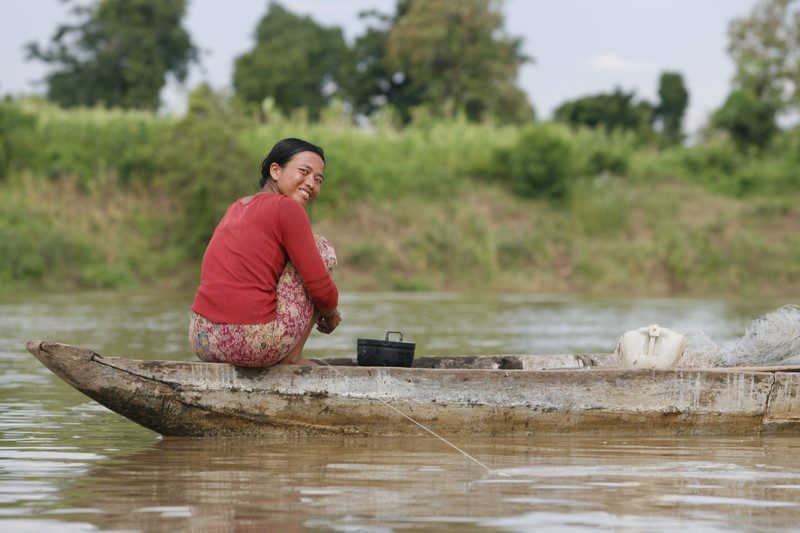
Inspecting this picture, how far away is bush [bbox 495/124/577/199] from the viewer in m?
27.9

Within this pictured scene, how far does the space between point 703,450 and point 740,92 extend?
1075 inches

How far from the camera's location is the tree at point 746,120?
31.3 metres

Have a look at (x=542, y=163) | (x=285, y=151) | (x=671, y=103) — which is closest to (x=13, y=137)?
(x=542, y=163)

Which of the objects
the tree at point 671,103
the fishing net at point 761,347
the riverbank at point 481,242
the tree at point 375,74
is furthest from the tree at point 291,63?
the fishing net at point 761,347

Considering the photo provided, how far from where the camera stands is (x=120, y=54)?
42.0m

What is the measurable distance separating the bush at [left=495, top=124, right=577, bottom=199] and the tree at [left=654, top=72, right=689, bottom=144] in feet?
53.3

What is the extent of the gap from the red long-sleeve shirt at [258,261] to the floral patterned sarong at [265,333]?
5 centimetres

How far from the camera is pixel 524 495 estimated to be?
4.52 metres

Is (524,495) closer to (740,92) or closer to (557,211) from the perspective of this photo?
(557,211)

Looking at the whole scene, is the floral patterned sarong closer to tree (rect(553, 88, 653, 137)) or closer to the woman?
the woman

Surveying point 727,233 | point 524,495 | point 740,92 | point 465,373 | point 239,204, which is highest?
point 740,92

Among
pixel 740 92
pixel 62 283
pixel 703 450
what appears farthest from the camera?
pixel 740 92

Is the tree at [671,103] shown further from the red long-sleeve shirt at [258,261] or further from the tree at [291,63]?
the red long-sleeve shirt at [258,261]

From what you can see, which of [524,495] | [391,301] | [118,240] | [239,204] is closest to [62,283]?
[118,240]
